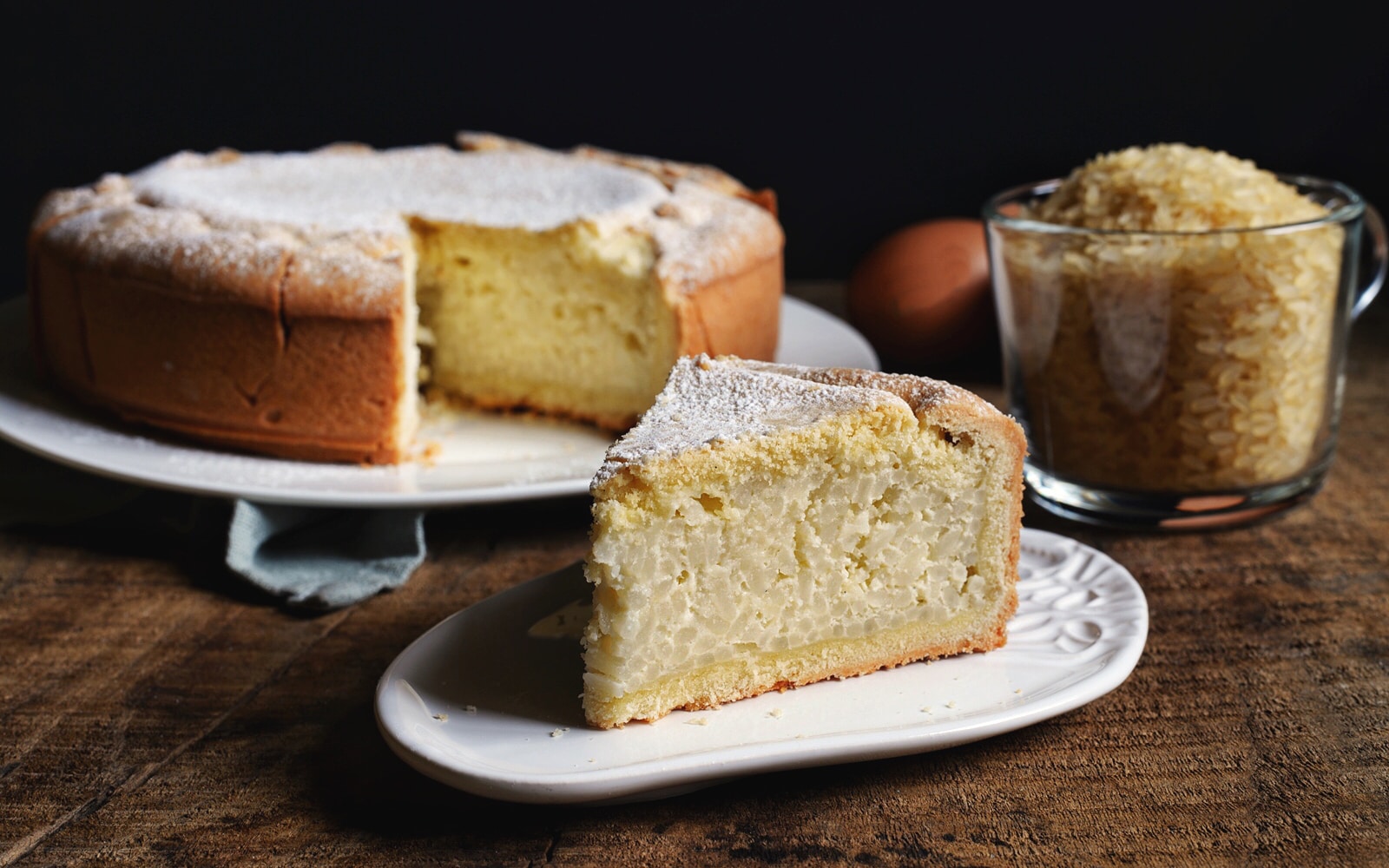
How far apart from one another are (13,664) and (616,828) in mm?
1082

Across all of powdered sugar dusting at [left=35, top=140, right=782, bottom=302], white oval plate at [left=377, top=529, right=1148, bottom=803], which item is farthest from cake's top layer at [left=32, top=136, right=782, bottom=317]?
white oval plate at [left=377, top=529, right=1148, bottom=803]

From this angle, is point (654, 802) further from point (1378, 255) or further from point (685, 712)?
point (1378, 255)

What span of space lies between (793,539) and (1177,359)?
36.4 inches

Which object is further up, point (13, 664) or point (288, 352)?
point (288, 352)

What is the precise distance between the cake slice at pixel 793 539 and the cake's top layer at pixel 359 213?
109 centimetres

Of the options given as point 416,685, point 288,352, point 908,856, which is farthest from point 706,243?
point 908,856

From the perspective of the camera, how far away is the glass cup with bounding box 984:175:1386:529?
2.36m

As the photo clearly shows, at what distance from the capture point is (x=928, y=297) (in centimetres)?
339

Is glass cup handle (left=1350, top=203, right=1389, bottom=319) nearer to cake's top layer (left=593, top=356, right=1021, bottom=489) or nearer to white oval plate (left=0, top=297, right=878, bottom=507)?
white oval plate (left=0, top=297, right=878, bottom=507)

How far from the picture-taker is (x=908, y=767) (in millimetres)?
1781

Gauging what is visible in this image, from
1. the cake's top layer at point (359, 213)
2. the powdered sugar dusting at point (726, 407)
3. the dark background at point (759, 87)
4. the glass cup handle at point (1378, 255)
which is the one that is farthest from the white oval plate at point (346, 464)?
the dark background at point (759, 87)

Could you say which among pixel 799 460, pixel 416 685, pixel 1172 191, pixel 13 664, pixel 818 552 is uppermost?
pixel 1172 191

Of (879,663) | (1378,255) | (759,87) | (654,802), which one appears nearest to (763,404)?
(879,663)

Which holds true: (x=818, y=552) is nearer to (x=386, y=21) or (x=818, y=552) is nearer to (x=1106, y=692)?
(x=1106, y=692)
